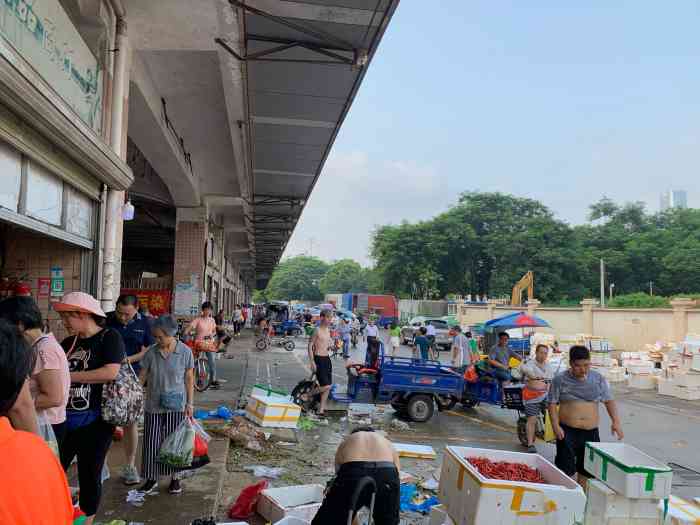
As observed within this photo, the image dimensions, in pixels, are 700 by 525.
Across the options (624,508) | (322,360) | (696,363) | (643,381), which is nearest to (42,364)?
(624,508)

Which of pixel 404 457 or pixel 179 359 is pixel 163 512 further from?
pixel 404 457

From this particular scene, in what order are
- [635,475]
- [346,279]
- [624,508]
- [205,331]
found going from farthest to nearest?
[346,279], [205,331], [624,508], [635,475]

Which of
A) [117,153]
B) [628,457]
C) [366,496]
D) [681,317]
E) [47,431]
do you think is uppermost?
[117,153]

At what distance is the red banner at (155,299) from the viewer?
15.1 metres

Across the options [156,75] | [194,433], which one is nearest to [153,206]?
[156,75]

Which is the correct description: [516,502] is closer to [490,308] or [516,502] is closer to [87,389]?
[87,389]

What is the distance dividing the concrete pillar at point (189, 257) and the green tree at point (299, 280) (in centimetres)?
8760

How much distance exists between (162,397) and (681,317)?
74.3 ft

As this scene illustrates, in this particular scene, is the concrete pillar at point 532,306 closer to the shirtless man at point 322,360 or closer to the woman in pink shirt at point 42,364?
the shirtless man at point 322,360

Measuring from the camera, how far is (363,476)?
2.89 meters

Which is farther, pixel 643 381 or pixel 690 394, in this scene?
pixel 643 381

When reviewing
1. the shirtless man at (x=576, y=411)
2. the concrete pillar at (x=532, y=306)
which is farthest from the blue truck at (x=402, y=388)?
the concrete pillar at (x=532, y=306)

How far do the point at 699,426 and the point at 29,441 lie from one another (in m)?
11.7

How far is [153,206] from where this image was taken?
584 inches
